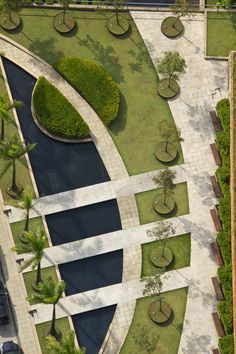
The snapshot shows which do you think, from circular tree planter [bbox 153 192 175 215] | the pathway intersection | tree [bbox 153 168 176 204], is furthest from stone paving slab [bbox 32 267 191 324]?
tree [bbox 153 168 176 204]

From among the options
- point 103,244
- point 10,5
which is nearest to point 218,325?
point 103,244

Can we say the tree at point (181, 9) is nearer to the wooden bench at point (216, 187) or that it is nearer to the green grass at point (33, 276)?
the wooden bench at point (216, 187)

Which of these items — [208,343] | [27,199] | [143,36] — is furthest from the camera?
[143,36]

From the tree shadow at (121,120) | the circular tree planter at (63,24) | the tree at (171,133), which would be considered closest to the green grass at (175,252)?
the tree at (171,133)

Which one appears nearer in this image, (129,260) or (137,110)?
(129,260)

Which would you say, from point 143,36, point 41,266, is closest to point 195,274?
point 41,266

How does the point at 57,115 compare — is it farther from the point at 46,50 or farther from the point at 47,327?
the point at 47,327

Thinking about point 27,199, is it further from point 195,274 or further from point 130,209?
point 195,274
